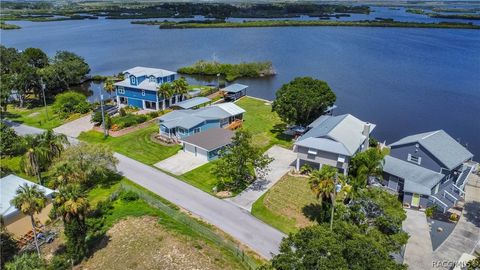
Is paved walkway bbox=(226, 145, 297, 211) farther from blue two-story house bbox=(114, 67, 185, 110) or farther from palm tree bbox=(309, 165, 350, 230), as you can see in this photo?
blue two-story house bbox=(114, 67, 185, 110)

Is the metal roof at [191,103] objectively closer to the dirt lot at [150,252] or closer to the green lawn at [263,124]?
the green lawn at [263,124]

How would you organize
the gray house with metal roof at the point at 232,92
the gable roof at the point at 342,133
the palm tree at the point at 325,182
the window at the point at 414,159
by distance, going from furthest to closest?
the gray house with metal roof at the point at 232,92 → the gable roof at the point at 342,133 → the window at the point at 414,159 → the palm tree at the point at 325,182

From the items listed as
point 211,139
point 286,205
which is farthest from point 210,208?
point 211,139

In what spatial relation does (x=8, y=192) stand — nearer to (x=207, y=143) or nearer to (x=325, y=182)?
(x=207, y=143)

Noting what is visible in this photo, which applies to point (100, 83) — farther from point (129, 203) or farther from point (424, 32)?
point (424, 32)

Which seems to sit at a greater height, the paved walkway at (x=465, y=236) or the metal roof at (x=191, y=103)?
the metal roof at (x=191, y=103)

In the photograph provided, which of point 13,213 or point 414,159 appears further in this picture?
point 414,159

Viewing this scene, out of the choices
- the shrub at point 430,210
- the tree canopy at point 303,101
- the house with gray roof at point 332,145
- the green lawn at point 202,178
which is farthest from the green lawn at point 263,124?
the shrub at point 430,210

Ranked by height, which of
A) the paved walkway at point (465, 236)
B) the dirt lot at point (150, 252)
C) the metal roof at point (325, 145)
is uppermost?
the metal roof at point (325, 145)
